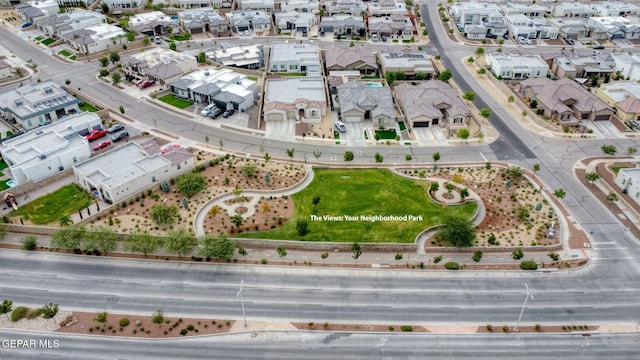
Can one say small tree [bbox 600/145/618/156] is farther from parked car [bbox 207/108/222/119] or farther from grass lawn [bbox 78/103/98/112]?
grass lawn [bbox 78/103/98/112]

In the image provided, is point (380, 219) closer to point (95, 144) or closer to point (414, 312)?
point (414, 312)

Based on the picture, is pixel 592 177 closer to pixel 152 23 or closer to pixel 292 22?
pixel 292 22

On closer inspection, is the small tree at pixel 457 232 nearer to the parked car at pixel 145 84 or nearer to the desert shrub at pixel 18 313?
the desert shrub at pixel 18 313

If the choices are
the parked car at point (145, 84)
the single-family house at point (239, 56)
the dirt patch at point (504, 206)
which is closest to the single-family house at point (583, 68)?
the dirt patch at point (504, 206)

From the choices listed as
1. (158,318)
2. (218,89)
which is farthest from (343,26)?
(158,318)

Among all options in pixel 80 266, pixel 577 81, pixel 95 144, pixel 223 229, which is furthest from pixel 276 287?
pixel 577 81

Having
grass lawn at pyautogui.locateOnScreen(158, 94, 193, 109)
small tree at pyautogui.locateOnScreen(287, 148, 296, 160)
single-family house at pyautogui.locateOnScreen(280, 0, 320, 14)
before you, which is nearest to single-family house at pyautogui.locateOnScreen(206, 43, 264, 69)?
grass lawn at pyautogui.locateOnScreen(158, 94, 193, 109)
